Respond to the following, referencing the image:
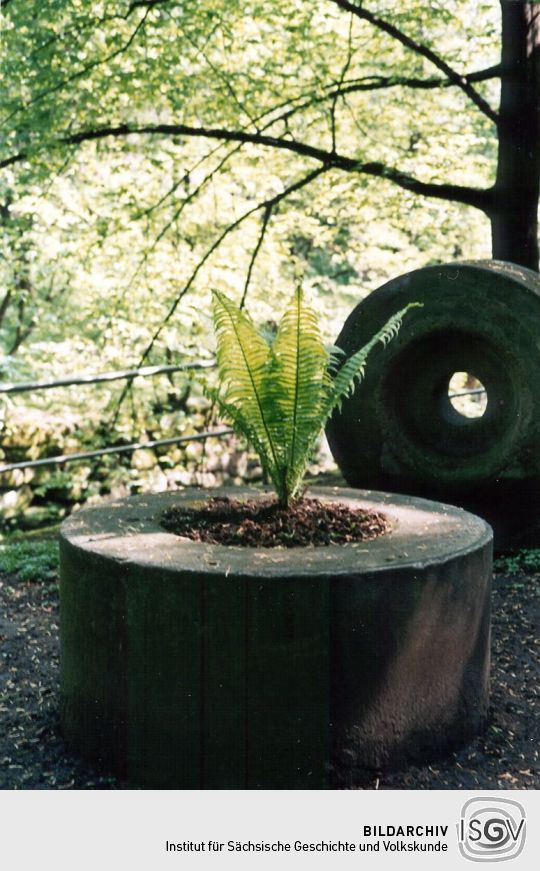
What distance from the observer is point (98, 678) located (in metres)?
3.09

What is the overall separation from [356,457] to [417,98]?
597 centimetres

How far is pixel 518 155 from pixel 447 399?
2.46m

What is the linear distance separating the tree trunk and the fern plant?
4.26 meters

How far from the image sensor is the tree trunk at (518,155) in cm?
717

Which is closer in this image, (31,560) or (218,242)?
(31,560)

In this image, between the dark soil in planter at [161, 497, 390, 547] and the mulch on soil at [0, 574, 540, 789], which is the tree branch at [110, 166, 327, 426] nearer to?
the mulch on soil at [0, 574, 540, 789]

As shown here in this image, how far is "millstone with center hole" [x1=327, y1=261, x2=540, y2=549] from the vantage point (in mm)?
5434

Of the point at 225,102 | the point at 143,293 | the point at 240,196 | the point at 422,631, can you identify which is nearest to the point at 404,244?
the point at 240,196

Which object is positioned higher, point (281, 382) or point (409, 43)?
point (409, 43)

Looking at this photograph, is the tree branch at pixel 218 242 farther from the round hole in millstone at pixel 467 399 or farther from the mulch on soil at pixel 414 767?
the round hole in millstone at pixel 467 399

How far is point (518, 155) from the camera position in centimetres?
728
